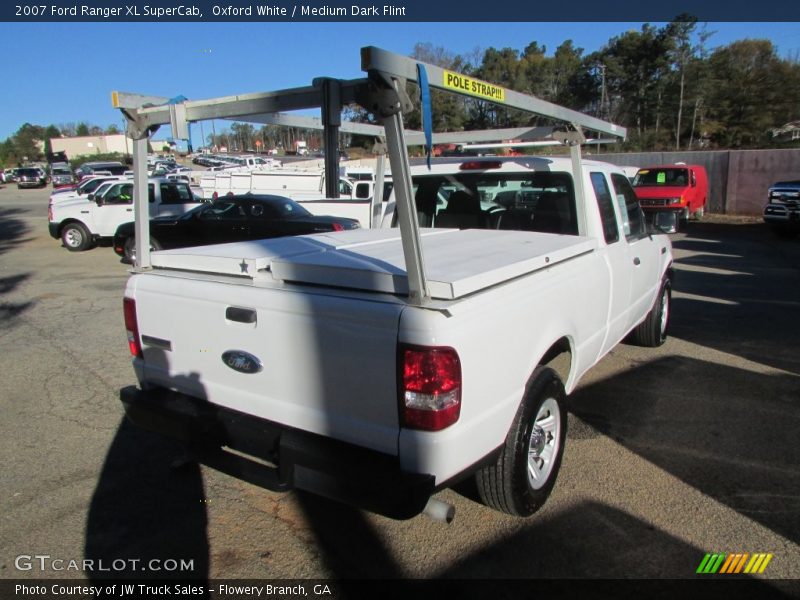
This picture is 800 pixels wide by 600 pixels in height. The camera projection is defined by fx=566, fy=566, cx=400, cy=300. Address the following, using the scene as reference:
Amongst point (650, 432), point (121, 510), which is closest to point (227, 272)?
Answer: point (121, 510)

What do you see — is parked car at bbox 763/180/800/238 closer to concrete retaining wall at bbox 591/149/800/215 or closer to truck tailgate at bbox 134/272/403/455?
concrete retaining wall at bbox 591/149/800/215

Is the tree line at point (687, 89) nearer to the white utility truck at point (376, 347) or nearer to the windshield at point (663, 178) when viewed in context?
the windshield at point (663, 178)

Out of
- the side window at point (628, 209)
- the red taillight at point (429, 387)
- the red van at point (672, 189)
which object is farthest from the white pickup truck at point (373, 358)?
the red van at point (672, 189)

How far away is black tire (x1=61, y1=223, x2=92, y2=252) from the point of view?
1444cm

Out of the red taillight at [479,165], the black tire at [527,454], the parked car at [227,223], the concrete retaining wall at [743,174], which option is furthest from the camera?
the concrete retaining wall at [743,174]

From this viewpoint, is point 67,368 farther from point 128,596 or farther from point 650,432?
point 650,432

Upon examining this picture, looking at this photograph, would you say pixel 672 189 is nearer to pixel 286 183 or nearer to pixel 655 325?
pixel 286 183

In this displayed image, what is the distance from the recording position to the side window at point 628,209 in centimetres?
449

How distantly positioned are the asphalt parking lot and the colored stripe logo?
0.11 ft

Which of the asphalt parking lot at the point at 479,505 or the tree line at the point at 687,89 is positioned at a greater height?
the tree line at the point at 687,89

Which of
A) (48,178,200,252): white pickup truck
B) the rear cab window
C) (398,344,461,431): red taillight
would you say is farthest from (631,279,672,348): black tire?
(48,178,200,252): white pickup truck

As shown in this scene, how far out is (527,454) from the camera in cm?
281

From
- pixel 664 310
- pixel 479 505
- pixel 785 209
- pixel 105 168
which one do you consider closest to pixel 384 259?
pixel 479 505

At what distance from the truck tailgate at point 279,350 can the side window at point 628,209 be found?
115 inches
